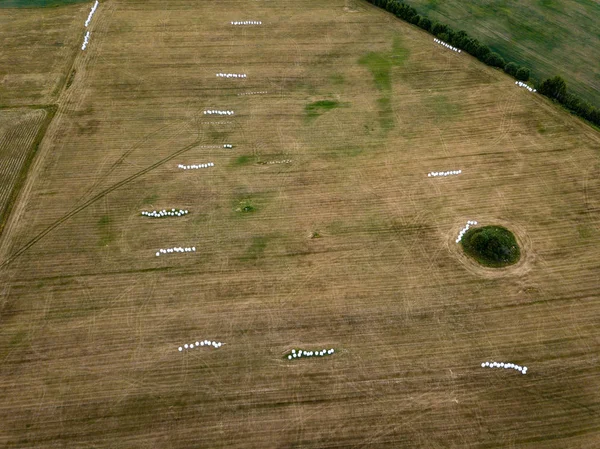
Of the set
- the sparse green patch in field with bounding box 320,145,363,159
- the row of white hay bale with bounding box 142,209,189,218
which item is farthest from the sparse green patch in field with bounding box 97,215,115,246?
the sparse green patch in field with bounding box 320,145,363,159

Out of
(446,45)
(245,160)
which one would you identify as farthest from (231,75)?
Answer: (446,45)

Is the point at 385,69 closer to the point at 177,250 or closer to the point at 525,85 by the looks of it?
the point at 525,85

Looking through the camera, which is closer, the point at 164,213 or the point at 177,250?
the point at 177,250

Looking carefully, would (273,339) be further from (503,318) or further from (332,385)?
(503,318)

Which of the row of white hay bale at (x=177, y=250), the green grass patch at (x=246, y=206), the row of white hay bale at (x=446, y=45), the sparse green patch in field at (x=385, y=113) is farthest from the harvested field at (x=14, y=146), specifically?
the row of white hay bale at (x=446, y=45)

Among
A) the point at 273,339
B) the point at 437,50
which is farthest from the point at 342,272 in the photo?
the point at 437,50

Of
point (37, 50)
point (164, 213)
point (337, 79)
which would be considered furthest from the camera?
point (37, 50)

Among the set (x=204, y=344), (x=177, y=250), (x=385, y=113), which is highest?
(x=385, y=113)
